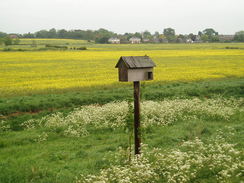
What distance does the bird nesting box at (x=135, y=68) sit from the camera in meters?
8.77

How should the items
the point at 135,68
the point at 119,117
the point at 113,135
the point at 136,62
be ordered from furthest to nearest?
1. the point at 119,117
2. the point at 113,135
3. the point at 136,62
4. the point at 135,68

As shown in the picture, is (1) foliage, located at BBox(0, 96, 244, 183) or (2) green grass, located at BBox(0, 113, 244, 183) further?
(2) green grass, located at BBox(0, 113, 244, 183)

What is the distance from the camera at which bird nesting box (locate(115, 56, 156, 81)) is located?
345 inches

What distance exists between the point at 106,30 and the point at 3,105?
185956mm

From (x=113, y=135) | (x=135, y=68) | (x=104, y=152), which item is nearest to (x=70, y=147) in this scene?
(x=104, y=152)

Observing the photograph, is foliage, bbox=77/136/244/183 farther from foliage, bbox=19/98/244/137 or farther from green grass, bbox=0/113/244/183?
foliage, bbox=19/98/244/137

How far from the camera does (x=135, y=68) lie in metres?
8.83

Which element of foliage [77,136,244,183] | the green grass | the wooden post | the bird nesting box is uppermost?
the bird nesting box

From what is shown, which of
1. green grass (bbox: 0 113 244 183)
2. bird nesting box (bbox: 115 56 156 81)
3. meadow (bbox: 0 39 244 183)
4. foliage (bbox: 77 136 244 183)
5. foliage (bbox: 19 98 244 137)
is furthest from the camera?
foliage (bbox: 19 98 244 137)

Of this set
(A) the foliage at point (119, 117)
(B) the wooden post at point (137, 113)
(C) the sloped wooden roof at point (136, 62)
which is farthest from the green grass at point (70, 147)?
(C) the sloped wooden roof at point (136, 62)

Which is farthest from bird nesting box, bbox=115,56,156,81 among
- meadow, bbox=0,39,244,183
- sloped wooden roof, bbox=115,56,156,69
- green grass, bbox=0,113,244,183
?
green grass, bbox=0,113,244,183

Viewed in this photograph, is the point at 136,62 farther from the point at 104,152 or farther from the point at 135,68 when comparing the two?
the point at 104,152

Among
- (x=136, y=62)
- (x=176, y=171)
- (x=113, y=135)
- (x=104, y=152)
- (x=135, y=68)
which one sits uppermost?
(x=136, y=62)

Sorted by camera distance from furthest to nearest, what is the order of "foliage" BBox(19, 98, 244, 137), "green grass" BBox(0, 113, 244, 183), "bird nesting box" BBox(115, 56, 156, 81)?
"foliage" BBox(19, 98, 244, 137)
"bird nesting box" BBox(115, 56, 156, 81)
"green grass" BBox(0, 113, 244, 183)
